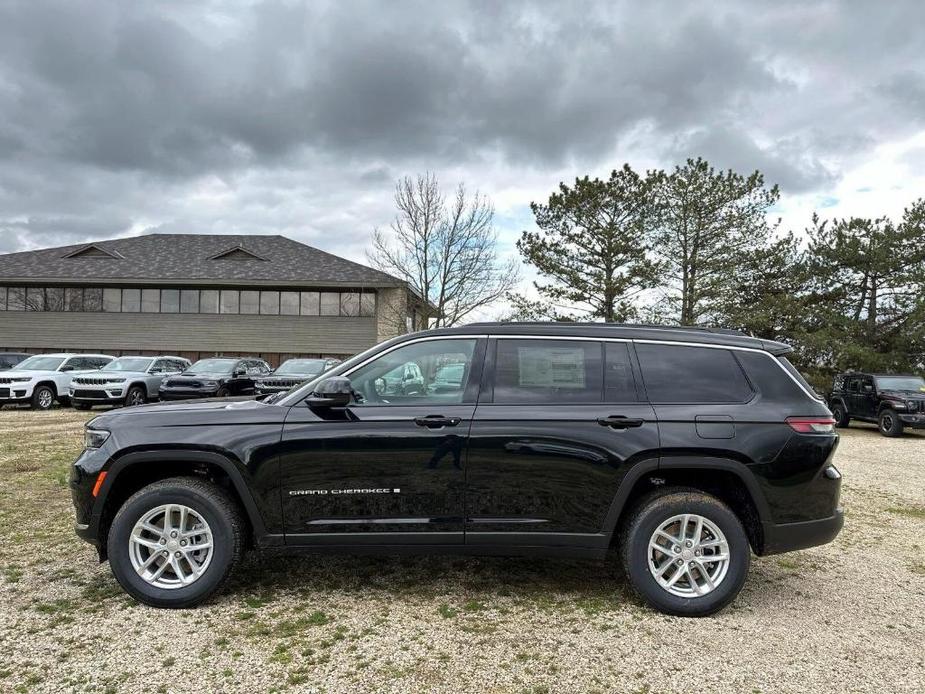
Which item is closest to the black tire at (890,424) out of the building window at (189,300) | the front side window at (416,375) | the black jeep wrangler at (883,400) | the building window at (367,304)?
Result: the black jeep wrangler at (883,400)

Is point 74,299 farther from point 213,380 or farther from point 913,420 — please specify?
point 913,420

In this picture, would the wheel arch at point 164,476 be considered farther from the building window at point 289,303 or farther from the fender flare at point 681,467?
the building window at point 289,303

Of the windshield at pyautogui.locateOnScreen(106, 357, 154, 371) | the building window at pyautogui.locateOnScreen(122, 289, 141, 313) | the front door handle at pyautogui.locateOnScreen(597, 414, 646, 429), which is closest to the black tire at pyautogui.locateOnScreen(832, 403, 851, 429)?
the front door handle at pyautogui.locateOnScreen(597, 414, 646, 429)

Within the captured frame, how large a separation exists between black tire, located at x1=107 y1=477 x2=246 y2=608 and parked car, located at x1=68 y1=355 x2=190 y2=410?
1382cm

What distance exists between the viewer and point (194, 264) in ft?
109

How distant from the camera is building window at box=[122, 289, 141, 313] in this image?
1282 inches

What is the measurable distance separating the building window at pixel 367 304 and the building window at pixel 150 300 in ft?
34.8

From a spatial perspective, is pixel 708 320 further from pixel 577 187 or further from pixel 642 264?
pixel 577 187

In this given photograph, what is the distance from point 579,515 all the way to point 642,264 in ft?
82.6

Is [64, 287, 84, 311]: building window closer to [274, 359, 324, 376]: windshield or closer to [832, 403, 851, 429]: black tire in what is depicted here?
[274, 359, 324, 376]: windshield

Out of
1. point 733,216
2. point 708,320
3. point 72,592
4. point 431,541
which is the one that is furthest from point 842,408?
point 72,592

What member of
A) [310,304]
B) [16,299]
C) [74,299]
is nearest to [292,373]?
[310,304]

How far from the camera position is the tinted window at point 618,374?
3.89m

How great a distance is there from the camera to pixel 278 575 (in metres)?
4.34
